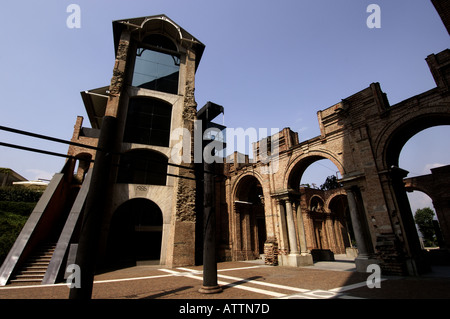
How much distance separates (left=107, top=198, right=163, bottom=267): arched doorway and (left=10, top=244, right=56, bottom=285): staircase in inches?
105

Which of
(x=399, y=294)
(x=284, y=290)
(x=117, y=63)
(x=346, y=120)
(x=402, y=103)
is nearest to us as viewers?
(x=399, y=294)

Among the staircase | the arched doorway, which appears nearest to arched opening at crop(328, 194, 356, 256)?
the arched doorway

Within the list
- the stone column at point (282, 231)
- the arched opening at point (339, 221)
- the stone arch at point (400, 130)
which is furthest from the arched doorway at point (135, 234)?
the arched opening at point (339, 221)

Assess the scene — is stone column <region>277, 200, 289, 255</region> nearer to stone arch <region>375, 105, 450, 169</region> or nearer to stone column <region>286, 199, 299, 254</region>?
stone column <region>286, 199, 299, 254</region>

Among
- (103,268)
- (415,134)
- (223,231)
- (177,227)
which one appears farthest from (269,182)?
(103,268)

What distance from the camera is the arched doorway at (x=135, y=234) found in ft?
36.9

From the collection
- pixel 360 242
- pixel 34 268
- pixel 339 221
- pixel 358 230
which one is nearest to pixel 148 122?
pixel 34 268

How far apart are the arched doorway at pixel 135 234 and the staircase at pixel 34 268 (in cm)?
266

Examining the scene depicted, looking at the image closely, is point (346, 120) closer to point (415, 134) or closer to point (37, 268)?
point (415, 134)

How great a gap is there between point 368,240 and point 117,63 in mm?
18112

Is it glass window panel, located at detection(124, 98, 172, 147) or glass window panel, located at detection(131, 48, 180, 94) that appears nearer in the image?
glass window panel, located at detection(124, 98, 172, 147)

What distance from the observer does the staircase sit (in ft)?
23.3

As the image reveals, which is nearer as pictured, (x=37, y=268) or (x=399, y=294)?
(x=399, y=294)

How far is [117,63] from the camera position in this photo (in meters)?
13.9
